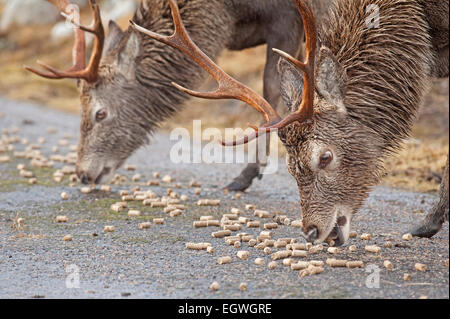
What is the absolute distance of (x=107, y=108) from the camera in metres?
8.50

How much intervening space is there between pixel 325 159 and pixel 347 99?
549 mm

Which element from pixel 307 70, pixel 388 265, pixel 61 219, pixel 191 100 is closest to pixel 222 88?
pixel 307 70

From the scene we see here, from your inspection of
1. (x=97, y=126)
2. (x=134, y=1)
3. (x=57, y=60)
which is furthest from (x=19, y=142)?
(x=134, y=1)

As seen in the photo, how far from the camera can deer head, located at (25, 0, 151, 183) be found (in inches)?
332

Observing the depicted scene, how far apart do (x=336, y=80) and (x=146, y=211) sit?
2.92 metres

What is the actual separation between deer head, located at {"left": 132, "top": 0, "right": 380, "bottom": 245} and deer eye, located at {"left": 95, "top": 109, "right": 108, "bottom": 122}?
9.54 ft

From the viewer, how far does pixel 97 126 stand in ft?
27.9

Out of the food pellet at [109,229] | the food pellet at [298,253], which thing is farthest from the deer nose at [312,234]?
the food pellet at [109,229]

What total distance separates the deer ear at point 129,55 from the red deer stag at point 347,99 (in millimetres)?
2207

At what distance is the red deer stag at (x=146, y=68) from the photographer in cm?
832

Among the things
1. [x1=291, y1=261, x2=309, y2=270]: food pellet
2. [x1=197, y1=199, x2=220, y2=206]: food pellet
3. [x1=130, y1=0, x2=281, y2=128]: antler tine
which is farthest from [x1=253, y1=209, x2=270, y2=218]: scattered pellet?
[x1=291, y1=261, x2=309, y2=270]: food pellet

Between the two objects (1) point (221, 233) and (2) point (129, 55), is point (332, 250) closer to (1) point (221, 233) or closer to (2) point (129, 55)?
(1) point (221, 233)

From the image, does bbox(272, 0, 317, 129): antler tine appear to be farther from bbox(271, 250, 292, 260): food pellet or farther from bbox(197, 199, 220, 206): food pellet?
bbox(197, 199, 220, 206): food pellet

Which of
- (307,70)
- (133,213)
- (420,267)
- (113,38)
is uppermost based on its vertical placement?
(113,38)
